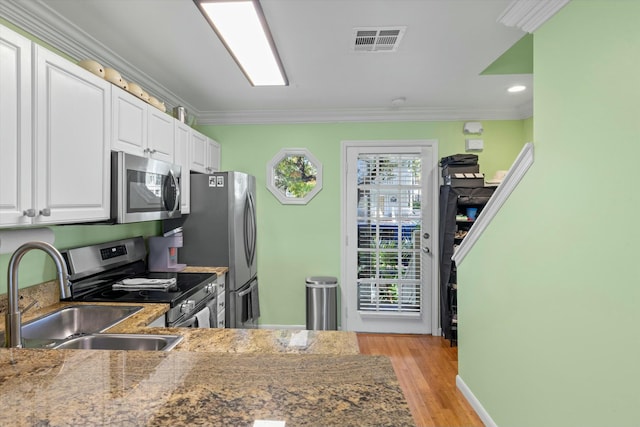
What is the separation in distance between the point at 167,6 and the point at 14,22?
769 millimetres

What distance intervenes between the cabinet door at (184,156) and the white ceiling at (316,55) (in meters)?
0.42

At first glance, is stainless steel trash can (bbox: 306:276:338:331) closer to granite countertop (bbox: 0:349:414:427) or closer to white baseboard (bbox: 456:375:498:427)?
white baseboard (bbox: 456:375:498:427)

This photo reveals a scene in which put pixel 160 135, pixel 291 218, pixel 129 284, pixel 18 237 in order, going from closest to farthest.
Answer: pixel 18 237 → pixel 129 284 → pixel 160 135 → pixel 291 218

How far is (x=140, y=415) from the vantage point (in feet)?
1.92

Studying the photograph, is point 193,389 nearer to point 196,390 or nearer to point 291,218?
point 196,390

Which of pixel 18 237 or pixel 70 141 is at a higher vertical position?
pixel 70 141

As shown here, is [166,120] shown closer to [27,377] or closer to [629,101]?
[27,377]

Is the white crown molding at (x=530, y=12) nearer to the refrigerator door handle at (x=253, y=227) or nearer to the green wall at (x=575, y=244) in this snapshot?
the green wall at (x=575, y=244)

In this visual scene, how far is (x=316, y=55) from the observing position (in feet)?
7.91

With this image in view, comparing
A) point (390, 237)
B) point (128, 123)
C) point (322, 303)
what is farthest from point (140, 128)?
point (390, 237)

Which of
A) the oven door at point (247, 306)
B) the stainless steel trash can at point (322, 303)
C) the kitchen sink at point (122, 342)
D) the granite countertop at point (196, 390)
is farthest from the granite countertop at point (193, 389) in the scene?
the stainless steel trash can at point (322, 303)

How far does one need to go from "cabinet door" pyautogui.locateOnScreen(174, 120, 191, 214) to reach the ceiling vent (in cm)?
156

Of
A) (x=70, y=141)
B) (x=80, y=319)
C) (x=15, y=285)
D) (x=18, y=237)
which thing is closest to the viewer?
(x=15, y=285)

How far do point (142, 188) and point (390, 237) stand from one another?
8.43 ft
